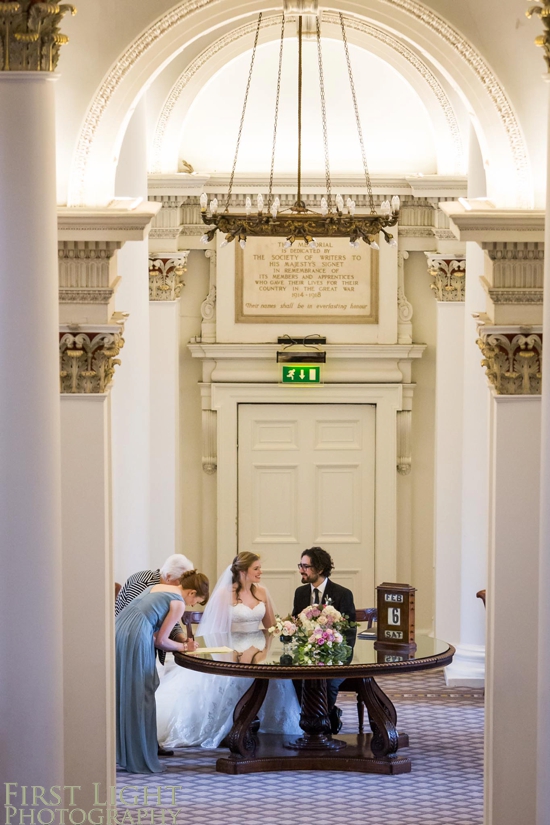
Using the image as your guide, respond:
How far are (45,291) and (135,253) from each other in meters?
5.48

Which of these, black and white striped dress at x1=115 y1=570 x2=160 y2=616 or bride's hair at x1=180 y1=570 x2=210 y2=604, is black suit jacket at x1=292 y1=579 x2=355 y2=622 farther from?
black and white striped dress at x1=115 y1=570 x2=160 y2=616

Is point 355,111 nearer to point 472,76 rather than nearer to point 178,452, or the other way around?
point 178,452

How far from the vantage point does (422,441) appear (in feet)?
46.2

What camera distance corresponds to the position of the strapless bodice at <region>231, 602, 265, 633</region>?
33.8ft

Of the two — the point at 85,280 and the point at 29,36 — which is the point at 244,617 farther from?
the point at 29,36

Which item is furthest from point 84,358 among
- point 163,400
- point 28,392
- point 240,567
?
point 163,400

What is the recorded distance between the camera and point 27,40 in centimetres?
589

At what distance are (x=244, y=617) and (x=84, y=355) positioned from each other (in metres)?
3.55

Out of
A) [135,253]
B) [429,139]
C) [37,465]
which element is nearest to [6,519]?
[37,465]

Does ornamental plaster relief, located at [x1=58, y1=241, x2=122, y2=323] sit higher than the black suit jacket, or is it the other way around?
ornamental plaster relief, located at [x1=58, y1=241, x2=122, y2=323]

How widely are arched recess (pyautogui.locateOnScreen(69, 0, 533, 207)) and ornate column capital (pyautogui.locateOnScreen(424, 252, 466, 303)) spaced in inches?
207

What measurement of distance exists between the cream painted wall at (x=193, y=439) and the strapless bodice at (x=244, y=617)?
145 inches

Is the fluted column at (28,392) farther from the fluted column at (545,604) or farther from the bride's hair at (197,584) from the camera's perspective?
the bride's hair at (197,584)

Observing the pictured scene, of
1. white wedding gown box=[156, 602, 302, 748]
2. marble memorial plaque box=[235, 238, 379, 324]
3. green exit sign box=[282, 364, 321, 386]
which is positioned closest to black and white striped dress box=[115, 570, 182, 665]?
white wedding gown box=[156, 602, 302, 748]
